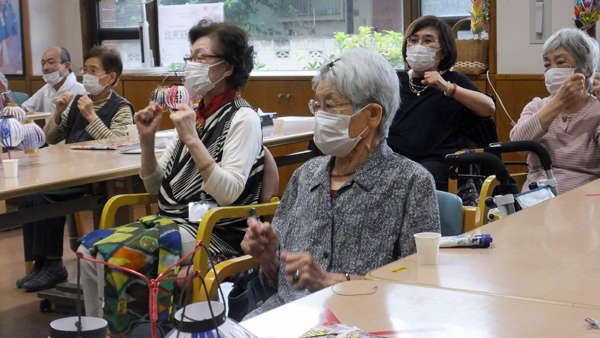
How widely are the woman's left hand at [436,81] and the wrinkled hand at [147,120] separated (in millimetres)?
1291

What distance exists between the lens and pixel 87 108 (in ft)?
11.3

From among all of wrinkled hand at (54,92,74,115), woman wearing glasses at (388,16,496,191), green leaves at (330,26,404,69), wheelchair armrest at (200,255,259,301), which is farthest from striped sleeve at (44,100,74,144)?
green leaves at (330,26,404,69)

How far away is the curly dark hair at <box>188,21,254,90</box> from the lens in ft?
8.46

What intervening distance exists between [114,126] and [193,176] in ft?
4.74

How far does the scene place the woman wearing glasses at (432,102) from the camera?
3.02 meters

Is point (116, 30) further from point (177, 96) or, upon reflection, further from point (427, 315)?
point (427, 315)

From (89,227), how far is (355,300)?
445cm

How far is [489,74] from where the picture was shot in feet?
14.4

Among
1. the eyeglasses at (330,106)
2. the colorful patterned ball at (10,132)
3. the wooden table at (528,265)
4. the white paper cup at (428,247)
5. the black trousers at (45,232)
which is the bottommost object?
the black trousers at (45,232)

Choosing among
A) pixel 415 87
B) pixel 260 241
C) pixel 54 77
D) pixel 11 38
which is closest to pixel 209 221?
pixel 260 241

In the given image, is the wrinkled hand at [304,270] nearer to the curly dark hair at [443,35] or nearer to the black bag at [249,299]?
the black bag at [249,299]

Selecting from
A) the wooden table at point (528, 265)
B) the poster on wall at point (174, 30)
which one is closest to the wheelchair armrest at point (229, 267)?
the wooden table at point (528, 265)

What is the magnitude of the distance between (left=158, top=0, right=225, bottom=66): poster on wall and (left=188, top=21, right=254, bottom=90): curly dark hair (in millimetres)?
3735

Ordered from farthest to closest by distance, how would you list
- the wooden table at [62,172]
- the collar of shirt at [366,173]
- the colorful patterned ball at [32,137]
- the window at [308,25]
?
the window at [308,25] → the colorful patterned ball at [32,137] → the wooden table at [62,172] → the collar of shirt at [366,173]
